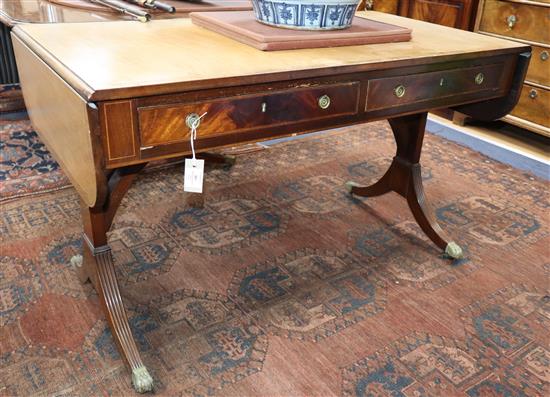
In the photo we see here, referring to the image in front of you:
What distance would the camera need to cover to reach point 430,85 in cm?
148

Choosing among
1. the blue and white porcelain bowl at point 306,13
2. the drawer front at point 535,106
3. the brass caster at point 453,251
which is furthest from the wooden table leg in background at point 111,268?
the drawer front at point 535,106

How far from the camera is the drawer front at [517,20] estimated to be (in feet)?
9.24

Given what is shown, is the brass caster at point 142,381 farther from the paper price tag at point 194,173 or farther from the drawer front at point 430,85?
the drawer front at point 430,85

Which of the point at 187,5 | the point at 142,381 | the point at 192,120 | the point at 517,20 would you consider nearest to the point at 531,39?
the point at 517,20

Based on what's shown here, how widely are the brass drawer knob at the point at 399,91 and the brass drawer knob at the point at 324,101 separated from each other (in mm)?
216

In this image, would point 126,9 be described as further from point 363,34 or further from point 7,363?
point 7,363

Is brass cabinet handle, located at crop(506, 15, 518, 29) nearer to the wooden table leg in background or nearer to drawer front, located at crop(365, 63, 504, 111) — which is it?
drawer front, located at crop(365, 63, 504, 111)

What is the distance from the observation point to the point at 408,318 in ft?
5.36

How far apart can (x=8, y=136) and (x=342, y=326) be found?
215cm

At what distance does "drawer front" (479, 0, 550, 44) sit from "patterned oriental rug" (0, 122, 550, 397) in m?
0.86

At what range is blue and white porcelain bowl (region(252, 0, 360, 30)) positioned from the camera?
4.62 feet

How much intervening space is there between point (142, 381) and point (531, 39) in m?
2.63

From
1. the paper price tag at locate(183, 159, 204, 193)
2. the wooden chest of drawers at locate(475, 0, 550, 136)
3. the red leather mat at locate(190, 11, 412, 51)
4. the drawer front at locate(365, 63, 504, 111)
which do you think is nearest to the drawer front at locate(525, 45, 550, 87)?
the wooden chest of drawers at locate(475, 0, 550, 136)

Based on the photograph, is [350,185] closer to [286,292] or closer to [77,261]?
[286,292]
